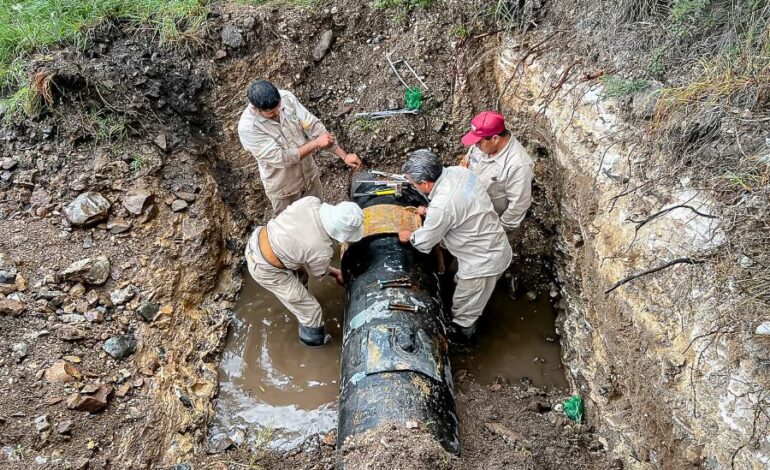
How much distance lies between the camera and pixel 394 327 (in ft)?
11.3

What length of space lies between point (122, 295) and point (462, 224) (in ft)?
8.86

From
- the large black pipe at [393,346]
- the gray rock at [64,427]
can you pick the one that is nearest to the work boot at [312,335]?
the large black pipe at [393,346]

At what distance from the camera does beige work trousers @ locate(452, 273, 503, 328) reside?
406 cm

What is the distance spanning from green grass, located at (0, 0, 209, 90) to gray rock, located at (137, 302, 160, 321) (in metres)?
2.55

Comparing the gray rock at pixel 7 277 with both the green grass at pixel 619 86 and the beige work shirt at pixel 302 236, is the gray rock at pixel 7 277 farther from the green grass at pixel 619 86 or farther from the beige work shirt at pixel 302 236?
the green grass at pixel 619 86

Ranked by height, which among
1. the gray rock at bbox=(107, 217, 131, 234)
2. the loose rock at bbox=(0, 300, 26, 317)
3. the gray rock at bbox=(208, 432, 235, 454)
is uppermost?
the loose rock at bbox=(0, 300, 26, 317)

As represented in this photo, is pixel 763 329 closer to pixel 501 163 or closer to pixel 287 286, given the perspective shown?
pixel 501 163

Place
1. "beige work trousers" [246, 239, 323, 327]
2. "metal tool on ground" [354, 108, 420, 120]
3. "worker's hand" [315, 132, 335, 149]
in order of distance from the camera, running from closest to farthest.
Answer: "beige work trousers" [246, 239, 323, 327] → "worker's hand" [315, 132, 335, 149] → "metal tool on ground" [354, 108, 420, 120]

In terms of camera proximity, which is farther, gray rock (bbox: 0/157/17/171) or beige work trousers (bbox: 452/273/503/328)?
gray rock (bbox: 0/157/17/171)

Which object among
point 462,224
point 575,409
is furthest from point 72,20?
point 575,409

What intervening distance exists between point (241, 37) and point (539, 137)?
3.01 meters

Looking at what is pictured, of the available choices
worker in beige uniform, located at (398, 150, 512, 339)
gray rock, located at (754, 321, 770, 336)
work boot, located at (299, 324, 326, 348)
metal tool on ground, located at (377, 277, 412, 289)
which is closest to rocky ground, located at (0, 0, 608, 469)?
work boot, located at (299, 324, 326, 348)

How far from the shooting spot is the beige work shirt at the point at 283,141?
13.5 feet

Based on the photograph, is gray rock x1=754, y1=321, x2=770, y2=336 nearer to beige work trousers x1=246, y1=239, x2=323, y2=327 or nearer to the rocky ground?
the rocky ground
